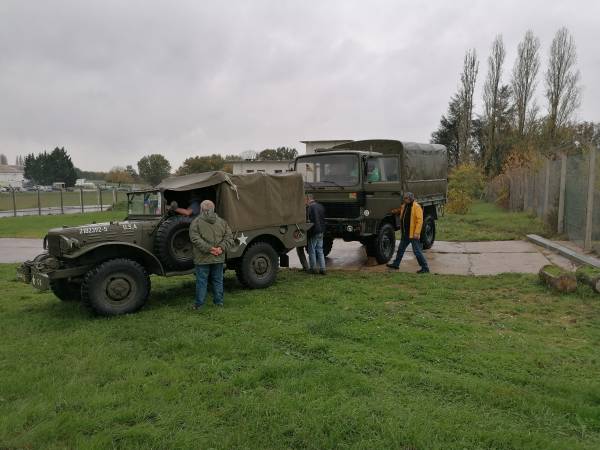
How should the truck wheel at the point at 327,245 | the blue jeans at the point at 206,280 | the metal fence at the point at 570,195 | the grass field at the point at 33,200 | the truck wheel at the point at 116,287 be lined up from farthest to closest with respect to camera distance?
the grass field at the point at 33,200 → the truck wheel at the point at 327,245 → the metal fence at the point at 570,195 → the blue jeans at the point at 206,280 → the truck wheel at the point at 116,287

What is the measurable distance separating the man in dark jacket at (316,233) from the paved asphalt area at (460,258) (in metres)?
0.84

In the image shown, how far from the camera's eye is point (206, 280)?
6.95 m

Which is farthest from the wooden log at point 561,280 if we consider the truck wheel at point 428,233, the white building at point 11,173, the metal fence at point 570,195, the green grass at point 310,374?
the white building at point 11,173

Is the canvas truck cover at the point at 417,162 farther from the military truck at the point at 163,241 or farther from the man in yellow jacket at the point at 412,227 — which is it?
the military truck at the point at 163,241

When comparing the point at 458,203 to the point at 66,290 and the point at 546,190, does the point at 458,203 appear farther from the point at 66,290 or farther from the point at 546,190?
the point at 66,290

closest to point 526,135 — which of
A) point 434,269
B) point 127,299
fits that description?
point 434,269

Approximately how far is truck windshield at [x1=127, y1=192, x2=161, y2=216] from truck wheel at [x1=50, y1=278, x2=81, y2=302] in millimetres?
1433

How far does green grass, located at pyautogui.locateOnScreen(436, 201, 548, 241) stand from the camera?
14516mm

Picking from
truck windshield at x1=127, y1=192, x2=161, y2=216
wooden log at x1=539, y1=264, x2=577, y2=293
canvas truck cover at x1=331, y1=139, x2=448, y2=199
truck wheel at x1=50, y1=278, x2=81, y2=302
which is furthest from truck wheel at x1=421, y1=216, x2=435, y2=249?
truck wheel at x1=50, y1=278, x2=81, y2=302

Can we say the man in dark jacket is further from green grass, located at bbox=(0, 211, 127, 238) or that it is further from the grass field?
the grass field

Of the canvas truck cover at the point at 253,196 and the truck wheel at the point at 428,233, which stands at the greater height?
the canvas truck cover at the point at 253,196

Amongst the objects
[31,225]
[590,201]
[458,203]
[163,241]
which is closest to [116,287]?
[163,241]

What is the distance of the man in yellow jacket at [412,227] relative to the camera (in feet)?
31.0

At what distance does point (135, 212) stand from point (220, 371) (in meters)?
4.11
